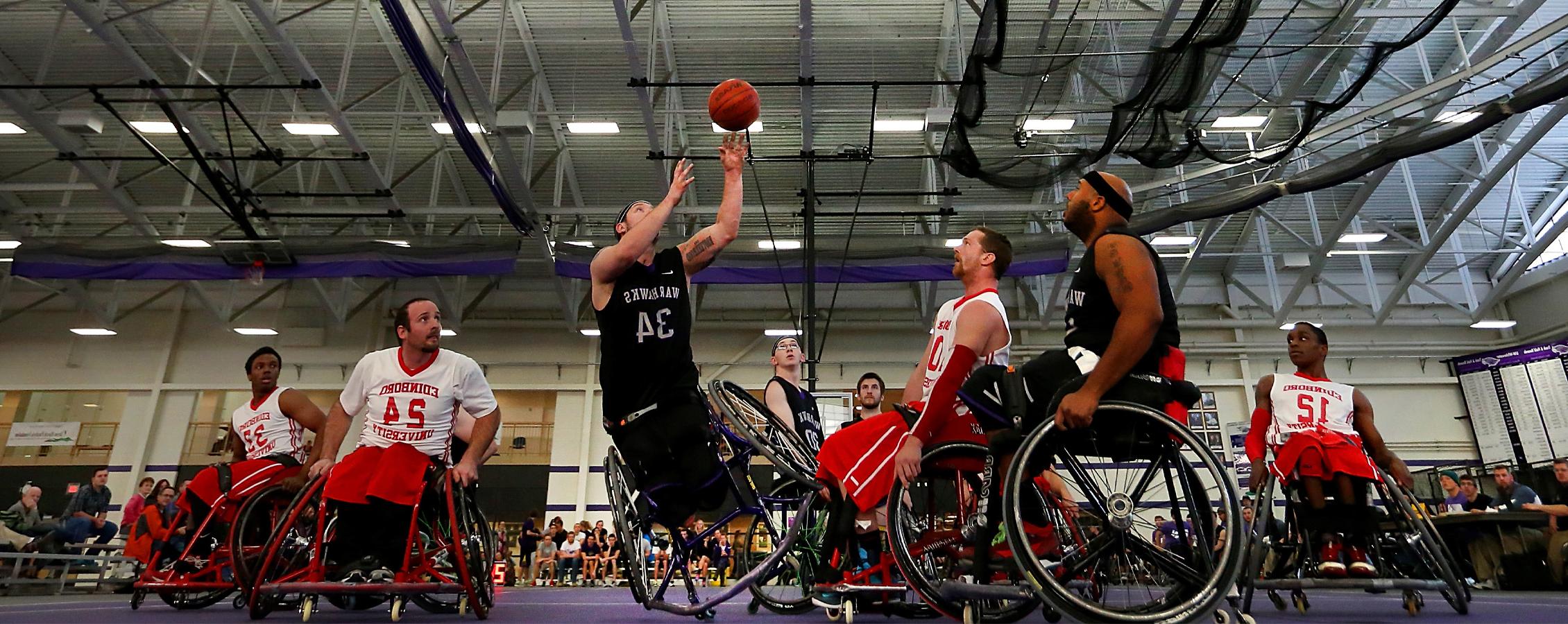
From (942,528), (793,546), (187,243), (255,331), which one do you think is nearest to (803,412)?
(793,546)

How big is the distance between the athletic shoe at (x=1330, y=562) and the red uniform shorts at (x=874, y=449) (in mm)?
1819

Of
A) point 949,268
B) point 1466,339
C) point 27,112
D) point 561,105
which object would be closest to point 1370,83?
point 949,268

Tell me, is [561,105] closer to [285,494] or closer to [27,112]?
[27,112]

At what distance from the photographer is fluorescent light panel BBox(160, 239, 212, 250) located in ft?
39.7

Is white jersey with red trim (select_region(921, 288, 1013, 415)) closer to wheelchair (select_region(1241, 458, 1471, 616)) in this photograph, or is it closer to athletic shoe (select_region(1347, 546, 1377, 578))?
wheelchair (select_region(1241, 458, 1471, 616))

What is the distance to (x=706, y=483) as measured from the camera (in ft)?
9.62

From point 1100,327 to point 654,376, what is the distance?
1564 mm

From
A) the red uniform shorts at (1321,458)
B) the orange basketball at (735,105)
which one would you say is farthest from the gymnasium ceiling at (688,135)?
the red uniform shorts at (1321,458)

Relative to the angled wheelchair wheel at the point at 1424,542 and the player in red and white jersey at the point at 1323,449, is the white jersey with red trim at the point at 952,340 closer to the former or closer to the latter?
the player in red and white jersey at the point at 1323,449

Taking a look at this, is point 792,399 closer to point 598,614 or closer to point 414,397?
point 598,614

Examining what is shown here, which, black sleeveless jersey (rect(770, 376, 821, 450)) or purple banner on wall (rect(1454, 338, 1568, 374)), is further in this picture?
purple banner on wall (rect(1454, 338, 1568, 374))

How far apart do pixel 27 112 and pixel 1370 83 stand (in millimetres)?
18230

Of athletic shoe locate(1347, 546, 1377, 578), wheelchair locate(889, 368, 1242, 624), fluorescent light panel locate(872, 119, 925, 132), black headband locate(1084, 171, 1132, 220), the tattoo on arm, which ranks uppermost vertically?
fluorescent light panel locate(872, 119, 925, 132)

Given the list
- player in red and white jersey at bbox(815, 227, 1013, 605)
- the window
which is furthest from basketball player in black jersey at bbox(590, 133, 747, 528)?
the window
